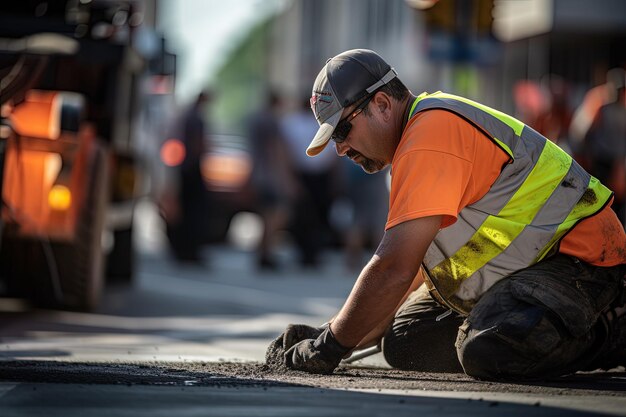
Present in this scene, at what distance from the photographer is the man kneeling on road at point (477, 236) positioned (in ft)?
17.0

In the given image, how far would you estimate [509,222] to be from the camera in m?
5.60

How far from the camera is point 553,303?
18.2 ft

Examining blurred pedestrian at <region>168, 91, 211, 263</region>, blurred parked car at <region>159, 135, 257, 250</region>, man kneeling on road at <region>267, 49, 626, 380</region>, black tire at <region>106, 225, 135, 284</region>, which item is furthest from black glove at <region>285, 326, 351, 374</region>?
blurred parked car at <region>159, 135, 257, 250</region>

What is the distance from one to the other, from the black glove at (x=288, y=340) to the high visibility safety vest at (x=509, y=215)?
1.83 feet

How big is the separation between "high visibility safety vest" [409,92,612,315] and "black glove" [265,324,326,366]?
1.83ft

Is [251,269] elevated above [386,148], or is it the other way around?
[386,148]

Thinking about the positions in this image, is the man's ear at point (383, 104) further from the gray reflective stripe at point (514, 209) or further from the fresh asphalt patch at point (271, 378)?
the fresh asphalt patch at point (271, 378)

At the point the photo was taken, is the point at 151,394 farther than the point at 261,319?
No

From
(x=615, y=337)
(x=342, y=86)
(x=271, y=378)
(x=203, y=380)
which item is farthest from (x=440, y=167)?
(x=615, y=337)

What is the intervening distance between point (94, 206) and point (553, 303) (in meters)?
4.28

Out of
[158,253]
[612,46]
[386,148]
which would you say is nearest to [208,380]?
[386,148]

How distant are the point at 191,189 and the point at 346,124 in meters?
10.7

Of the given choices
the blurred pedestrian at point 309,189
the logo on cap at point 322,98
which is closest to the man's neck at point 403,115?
the logo on cap at point 322,98

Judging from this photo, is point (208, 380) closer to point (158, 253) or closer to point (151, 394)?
point (151, 394)
